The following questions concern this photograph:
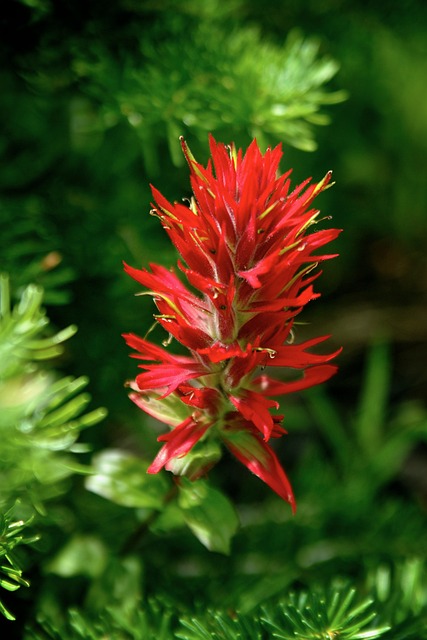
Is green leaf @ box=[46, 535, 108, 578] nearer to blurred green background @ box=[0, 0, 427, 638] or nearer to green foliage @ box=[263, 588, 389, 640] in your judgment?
blurred green background @ box=[0, 0, 427, 638]

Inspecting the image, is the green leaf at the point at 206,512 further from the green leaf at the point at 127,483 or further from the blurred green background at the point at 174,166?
the blurred green background at the point at 174,166

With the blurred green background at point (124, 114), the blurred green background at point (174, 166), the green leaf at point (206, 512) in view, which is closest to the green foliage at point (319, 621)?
the green leaf at point (206, 512)

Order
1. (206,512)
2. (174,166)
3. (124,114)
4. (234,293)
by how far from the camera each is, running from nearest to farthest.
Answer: (234,293), (206,512), (124,114), (174,166)

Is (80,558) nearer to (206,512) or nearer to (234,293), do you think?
(206,512)

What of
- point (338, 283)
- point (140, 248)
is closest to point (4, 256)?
point (140, 248)

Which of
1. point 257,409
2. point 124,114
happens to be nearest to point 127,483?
point 257,409

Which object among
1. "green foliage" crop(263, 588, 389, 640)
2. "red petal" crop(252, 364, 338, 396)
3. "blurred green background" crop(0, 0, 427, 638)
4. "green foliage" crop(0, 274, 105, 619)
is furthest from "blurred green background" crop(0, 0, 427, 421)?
"green foliage" crop(263, 588, 389, 640)
